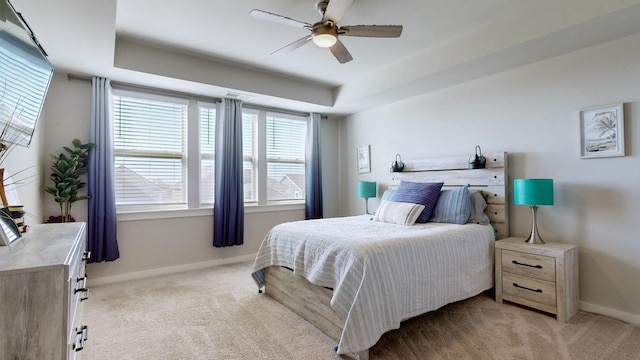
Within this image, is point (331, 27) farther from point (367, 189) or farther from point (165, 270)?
point (165, 270)

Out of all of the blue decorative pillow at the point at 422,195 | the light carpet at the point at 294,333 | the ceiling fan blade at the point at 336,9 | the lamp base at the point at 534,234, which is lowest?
the light carpet at the point at 294,333

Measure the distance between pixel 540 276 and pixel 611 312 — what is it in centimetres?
65

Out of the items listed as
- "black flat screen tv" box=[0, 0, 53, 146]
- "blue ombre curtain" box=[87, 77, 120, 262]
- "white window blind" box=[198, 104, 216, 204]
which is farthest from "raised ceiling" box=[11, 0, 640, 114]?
"black flat screen tv" box=[0, 0, 53, 146]

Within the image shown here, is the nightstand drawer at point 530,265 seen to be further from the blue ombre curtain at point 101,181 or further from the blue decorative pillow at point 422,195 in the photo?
the blue ombre curtain at point 101,181

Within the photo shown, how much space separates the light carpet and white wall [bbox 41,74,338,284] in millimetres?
679

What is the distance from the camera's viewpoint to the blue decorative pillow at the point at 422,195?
319cm

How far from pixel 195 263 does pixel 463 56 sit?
399 centimetres

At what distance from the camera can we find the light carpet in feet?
6.54

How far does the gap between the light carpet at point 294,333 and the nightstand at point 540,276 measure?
0.10 meters

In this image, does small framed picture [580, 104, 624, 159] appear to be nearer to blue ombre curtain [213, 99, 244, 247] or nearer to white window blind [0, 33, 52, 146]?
blue ombre curtain [213, 99, 244, 247]

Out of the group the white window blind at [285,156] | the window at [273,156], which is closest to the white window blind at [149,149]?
the window at [273,156]

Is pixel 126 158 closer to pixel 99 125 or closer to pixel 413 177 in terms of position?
pixel 99 125

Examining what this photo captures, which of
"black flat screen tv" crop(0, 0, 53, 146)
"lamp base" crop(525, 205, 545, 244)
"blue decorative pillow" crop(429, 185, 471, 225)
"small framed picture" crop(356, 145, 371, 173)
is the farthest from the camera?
"small framed picture" crop(356, 145, 371, 173)

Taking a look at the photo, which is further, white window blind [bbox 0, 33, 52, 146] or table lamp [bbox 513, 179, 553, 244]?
table lamp [bbox 513, 179, 553, 244]
